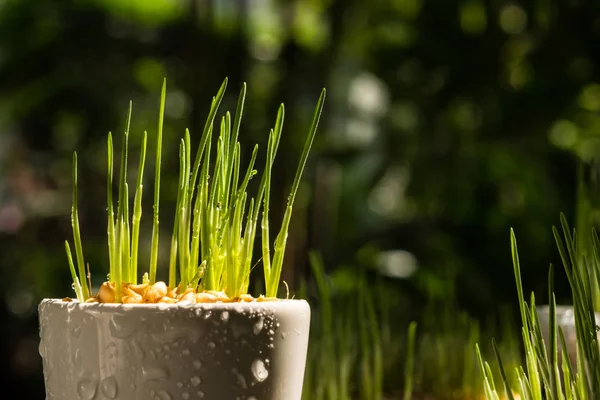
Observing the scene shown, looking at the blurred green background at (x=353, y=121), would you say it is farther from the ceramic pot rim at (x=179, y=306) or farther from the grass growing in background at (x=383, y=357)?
the ceramic pot rim at (x=179, y=306)

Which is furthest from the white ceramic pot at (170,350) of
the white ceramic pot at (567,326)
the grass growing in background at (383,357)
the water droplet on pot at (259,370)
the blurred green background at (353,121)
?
the blurred green background at (353,121)

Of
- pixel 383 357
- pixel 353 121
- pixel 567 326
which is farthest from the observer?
pixel 353 121

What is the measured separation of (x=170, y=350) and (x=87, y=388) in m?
0.04

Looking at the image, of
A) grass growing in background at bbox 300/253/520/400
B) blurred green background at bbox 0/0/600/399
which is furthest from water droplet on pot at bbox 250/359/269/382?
blurred green background at bbox 0/0/600/399

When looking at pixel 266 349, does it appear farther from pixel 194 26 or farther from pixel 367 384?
pixel 194 26

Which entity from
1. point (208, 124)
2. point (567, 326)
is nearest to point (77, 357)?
point (208, 124)

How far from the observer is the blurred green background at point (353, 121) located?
58.7 inches

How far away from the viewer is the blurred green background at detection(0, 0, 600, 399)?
4.89 feet

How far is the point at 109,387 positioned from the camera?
0.34 m

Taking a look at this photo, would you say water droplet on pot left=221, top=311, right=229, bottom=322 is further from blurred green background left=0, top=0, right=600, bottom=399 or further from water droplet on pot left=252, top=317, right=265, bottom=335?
blurred green background left=0, top=0, right=600, bottom=399

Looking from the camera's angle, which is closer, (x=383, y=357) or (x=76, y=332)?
(x=76, y=332)

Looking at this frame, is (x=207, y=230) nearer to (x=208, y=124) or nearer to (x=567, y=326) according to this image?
(x=208, y=124)

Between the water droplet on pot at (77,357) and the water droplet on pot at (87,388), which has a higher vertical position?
the water droplet on pot at (77,357)

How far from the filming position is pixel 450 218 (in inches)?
62.0
